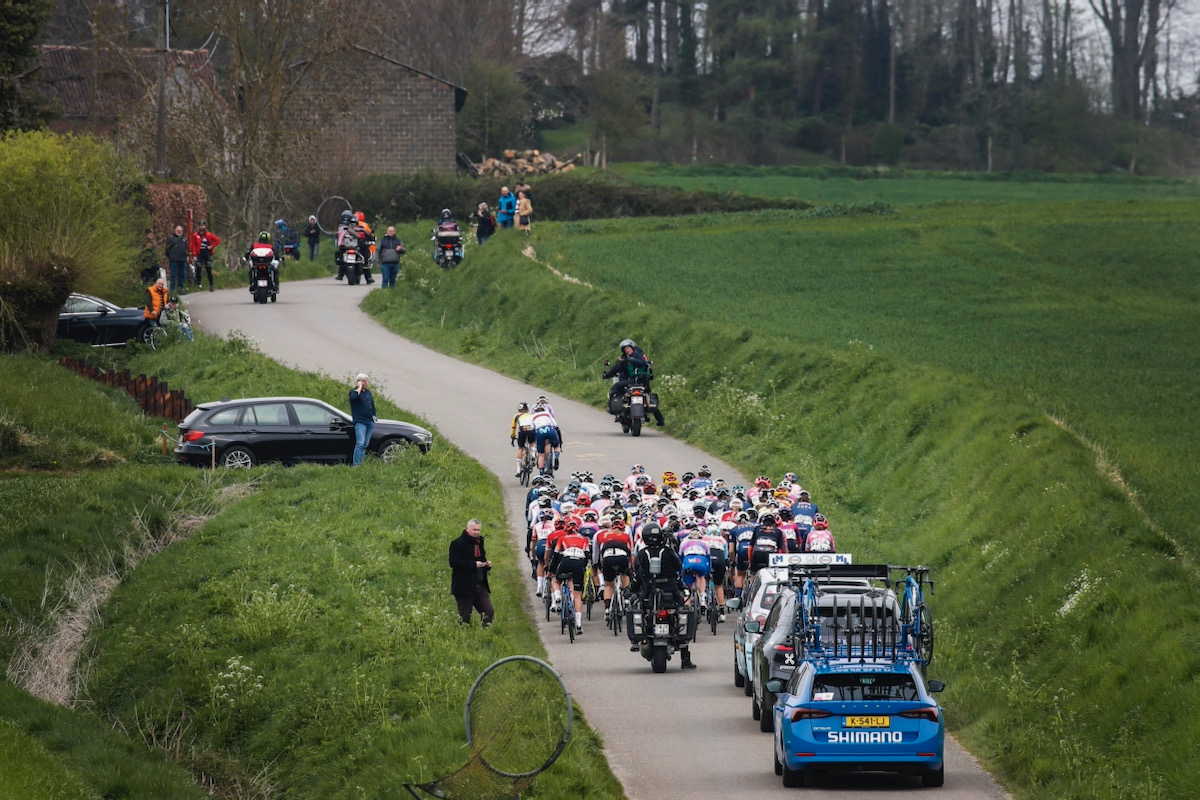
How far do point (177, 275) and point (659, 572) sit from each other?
3276 cm

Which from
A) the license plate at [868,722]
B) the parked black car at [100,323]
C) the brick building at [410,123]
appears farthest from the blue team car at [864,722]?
the brick building at [410,123]

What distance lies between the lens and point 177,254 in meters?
46.8

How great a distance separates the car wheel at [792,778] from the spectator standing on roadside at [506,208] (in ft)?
130

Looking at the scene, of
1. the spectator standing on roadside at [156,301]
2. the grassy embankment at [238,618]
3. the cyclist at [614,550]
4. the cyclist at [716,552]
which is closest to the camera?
the grassy embankment at [238,618]

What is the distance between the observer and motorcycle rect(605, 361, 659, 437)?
107ft

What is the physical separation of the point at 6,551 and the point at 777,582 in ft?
44.2

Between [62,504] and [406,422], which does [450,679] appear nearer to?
[62,504]

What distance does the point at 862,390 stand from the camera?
103 ft

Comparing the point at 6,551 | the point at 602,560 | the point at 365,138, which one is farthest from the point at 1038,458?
the point at 365,138

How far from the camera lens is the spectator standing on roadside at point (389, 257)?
49594mm

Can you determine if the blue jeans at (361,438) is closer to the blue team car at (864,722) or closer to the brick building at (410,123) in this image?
the blue team car at (864,722)

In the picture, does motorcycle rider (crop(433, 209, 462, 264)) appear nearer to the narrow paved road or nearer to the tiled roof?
the narrow paved road

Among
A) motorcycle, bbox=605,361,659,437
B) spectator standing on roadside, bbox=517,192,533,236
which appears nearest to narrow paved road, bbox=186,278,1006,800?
motorcycle, bbox=605,361,659,437

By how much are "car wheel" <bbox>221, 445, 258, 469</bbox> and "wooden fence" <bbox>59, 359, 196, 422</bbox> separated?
10.6ft
